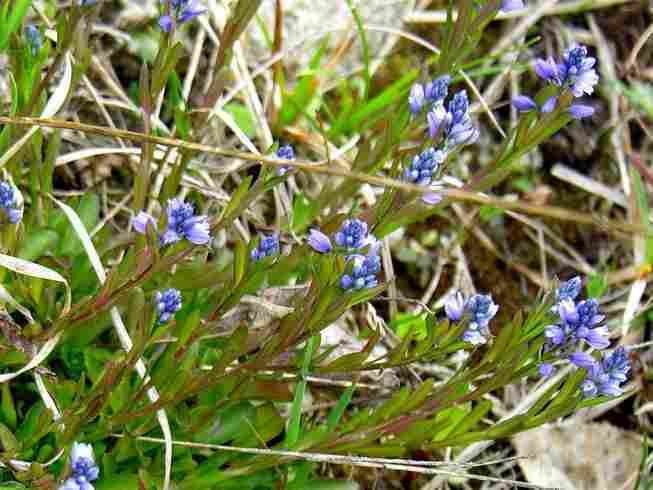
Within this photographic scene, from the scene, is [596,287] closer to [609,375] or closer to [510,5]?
[609,375]

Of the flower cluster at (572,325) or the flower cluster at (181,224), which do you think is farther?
the flower cluster at (572,325)

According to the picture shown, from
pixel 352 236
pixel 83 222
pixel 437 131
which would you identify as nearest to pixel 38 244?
pixel 83 222

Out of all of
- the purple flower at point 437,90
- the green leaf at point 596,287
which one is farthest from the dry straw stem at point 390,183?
the green leaf at point 596,287

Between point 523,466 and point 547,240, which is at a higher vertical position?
point 547,240

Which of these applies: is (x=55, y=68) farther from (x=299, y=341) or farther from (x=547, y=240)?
(x=547, y=240)

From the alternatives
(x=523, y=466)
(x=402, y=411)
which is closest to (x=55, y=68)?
(x=402, y=411)

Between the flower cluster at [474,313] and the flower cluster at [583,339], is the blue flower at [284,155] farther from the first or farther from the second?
the flower cluster at [583,339]

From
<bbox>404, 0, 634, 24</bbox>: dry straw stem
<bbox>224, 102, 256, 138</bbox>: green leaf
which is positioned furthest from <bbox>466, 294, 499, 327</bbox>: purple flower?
<bbox>404, 0, 634, 24</bbox>: dry straw stem
